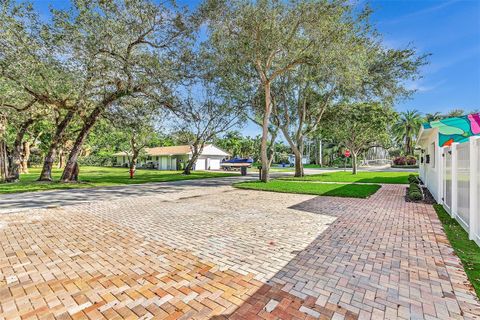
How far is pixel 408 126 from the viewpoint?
4225 centimetres

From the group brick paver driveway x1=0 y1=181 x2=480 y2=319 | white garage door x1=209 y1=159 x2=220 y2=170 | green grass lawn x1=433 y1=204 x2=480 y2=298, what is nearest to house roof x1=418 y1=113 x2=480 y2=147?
green grass lawn x1=433 y1=204 x2=480 y2=298

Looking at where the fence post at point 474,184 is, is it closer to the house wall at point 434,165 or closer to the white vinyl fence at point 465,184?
the white vinyl fence at point 465,184

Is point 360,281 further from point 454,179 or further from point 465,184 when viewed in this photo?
point 454,179

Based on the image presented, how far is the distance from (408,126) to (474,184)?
150 ft

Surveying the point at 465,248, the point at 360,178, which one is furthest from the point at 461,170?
the point at 360,178

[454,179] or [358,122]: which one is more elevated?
[358,122]

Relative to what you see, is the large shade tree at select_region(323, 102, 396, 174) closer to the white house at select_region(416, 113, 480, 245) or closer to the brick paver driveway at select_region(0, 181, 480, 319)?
the white house at select_region(416, 113, 480, 245)

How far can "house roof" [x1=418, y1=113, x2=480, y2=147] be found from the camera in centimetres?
725

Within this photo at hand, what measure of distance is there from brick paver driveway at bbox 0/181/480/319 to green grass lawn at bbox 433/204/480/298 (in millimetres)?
128

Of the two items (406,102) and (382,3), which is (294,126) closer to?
(406,102)

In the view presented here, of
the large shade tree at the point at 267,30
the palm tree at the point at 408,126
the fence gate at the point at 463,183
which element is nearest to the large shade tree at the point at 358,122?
the large shade tree at the point at 267,30

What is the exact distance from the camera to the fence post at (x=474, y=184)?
4359mm

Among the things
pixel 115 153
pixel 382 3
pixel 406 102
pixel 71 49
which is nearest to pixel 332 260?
pixel 71 49

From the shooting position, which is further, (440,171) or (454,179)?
(440,171)
